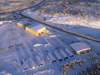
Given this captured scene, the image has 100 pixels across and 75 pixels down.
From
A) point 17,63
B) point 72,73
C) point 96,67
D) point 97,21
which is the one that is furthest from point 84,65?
point 97,21

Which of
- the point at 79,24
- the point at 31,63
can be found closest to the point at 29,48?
the point at 31,63

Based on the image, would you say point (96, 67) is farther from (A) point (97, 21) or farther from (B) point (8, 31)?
(B) point (8, 31)

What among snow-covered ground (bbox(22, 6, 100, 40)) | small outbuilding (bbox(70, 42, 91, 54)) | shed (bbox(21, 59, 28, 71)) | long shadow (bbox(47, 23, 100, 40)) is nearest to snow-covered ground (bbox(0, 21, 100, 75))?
shed (bbox(21, 59, 28, 71))

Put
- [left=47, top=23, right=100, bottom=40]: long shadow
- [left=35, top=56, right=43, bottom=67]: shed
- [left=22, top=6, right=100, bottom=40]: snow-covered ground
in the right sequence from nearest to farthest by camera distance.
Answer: [left=35, top=56, right=43, bottom=67]: shed, [left=47, top=23, right=100, bottom=40]: long shadow, [left=22, top=6, right=100, bottom=40]: snow-covered ground

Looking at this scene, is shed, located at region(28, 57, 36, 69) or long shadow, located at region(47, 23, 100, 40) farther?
long shadow, located at region(47, 23, 100, 40)

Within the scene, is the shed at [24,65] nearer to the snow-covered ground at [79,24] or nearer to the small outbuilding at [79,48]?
the small outbuilding at [79,48]

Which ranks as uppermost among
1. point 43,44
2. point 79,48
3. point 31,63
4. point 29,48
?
point 79,48

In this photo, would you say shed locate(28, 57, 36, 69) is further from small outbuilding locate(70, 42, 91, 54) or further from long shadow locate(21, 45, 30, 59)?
small outbuilding locate(70, 42, 91, 54)

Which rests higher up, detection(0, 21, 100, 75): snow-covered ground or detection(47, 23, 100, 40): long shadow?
detection(47, 23, 100, 40): long shadow

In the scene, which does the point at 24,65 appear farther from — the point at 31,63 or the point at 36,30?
the point at 36,30
